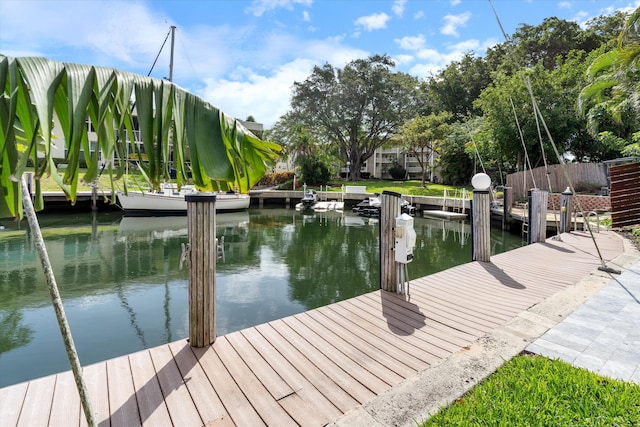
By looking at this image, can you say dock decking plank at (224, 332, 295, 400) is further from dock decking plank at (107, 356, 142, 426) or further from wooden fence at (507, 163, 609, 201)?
wooden fence at (507, 163, 609, 201)

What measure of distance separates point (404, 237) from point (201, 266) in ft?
7.67

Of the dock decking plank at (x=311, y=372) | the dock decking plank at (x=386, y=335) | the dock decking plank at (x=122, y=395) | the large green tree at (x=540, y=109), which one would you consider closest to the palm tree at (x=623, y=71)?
the large green tree at (x=540, y=109)

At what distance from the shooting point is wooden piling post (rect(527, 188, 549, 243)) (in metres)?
7.51

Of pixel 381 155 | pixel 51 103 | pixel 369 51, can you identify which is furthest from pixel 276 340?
pixel 381 155

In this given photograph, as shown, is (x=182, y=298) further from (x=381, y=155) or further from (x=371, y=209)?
(x=381, y=155)

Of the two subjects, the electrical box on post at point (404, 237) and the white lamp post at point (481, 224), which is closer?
the electrical box on post at point (404, 237)

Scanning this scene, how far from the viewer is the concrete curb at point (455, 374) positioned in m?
1.96

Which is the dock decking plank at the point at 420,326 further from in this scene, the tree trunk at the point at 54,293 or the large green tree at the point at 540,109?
the large green tree at the point at 540,109

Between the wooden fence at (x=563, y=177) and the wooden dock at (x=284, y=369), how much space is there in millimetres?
14975

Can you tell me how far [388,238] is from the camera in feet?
13.7

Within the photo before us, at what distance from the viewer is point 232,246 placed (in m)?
11.4

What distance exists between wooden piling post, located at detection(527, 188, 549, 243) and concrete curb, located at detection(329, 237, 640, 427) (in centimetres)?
434

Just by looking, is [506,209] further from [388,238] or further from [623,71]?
[388,238]

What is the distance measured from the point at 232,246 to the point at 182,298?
202 inches
